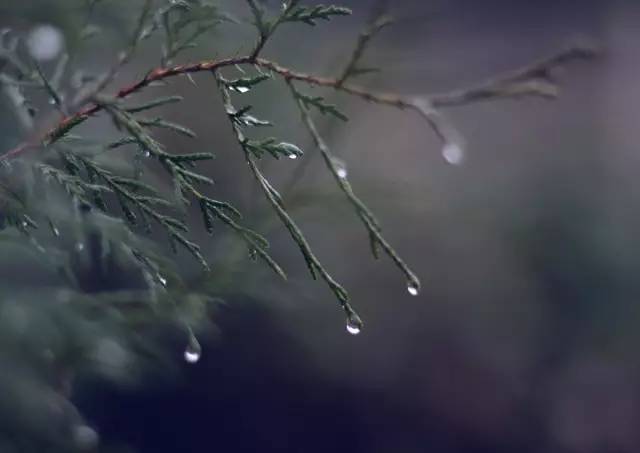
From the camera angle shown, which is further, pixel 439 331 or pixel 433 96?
pixel 439 331

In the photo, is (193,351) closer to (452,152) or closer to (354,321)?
(354,321)

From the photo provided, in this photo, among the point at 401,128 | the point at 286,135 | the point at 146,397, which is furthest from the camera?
the point at 401,128

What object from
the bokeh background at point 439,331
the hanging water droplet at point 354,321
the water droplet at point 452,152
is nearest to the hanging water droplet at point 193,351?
the hanging water droplet at point 354,321

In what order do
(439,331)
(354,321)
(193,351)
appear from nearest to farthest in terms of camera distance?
Result: (354,321)
(193,351)
(439,331)

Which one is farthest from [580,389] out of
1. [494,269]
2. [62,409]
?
[62,409]

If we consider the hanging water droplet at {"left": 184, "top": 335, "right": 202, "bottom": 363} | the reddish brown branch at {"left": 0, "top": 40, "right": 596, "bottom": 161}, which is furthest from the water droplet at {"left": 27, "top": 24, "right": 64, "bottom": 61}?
A: the hanging water droplet at {"left": 184, "top": 335, "right": 202, "bottom": 363}

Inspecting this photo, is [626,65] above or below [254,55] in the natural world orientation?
above

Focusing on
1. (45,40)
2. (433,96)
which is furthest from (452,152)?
(45,40)

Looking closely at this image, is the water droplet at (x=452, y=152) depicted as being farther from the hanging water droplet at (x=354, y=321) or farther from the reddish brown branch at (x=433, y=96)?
the hanging water droplet at (x=354, y=321)

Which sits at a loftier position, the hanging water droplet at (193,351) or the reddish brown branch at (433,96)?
the reddish brown branch at (433,96)

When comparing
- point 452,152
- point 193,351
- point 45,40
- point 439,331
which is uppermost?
point 439,331

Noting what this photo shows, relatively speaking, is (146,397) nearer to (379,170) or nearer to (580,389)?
(580,389)
